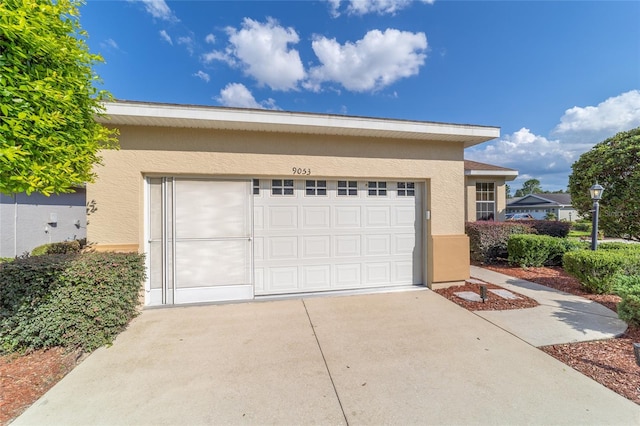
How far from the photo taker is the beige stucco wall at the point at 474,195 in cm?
1140

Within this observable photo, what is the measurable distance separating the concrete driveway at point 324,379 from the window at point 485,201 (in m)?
9.63

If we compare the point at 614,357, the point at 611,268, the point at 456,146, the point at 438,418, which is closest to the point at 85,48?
the point at 438,418

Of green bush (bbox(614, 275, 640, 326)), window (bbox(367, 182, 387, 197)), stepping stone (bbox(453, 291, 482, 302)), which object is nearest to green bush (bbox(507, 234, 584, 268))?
stepping stone (bbox(453, 291, 482, 302))

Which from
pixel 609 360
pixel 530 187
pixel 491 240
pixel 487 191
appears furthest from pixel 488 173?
pixel 530 187

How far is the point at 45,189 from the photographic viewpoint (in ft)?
7.38

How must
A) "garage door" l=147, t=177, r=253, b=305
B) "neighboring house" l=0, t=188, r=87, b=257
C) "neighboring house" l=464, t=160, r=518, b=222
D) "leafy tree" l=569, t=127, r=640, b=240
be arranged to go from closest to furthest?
1. "garage door" l=147, t=177, r=253, b=305
2. "leafy tree" l=569, t=127, r=640, b=240
3. "neighboring house" l=0, t=188, r=87, b=257
4. "neighboring house" l=464, t=160, r=518, b=222

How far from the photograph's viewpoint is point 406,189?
5.46 metres

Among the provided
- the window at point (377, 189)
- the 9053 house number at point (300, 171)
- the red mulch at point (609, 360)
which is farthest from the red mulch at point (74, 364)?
the 9053 house number at point (300, 171)

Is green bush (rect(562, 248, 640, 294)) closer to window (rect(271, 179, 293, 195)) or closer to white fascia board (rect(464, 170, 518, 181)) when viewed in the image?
window (rect(271, 179, 293, 195))

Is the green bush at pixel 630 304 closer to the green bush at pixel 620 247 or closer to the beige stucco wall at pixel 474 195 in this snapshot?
the green bush at pixel 620 247

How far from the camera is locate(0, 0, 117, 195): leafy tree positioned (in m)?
2.01

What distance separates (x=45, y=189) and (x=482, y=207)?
1395 cm

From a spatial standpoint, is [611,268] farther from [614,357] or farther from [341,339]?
[341,339]

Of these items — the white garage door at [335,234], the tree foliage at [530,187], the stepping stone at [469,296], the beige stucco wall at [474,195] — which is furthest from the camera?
the tree foliage at [530,187]
